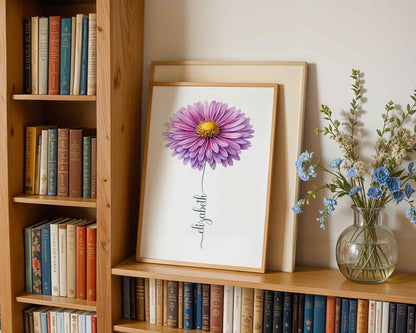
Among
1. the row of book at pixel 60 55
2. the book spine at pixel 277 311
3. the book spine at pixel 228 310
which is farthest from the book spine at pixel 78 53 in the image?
the book spine at pixel 277 311

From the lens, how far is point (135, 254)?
191cm

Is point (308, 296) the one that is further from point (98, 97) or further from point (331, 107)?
point (98, 97)

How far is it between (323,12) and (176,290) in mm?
1006

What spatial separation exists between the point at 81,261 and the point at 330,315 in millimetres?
833

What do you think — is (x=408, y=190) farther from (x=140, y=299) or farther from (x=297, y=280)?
(x=140, y=299)

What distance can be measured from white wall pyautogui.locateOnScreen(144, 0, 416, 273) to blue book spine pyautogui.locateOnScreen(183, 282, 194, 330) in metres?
0.39

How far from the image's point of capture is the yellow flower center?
1.74 m

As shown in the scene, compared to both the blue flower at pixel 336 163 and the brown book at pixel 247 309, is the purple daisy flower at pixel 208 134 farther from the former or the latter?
the brown book at pixel 247 309

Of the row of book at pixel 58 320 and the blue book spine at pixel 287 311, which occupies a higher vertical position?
the blue book spine at pixel 287 311

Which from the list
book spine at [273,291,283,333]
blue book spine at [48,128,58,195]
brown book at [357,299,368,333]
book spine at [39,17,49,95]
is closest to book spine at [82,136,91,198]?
blue book spine at [48,128,58,195]

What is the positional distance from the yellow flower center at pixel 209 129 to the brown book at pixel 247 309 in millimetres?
503

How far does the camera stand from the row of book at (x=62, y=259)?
5.93 ft

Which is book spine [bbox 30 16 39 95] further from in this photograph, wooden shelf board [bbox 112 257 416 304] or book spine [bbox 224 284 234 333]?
book spine [bbox 224 284 234 333]

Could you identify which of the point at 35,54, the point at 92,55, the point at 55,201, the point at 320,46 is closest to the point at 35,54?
the point at 35,54
